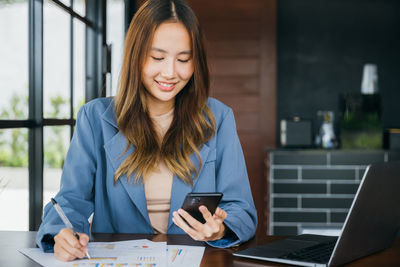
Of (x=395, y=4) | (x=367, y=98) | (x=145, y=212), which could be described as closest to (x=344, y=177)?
(x=367, y=98)

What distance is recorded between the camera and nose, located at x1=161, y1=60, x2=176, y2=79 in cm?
159

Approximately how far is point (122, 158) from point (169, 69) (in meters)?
0.34

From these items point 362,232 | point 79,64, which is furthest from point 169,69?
point 79,64

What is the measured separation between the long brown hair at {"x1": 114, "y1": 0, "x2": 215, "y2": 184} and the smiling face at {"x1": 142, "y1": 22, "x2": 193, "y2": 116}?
19 mm

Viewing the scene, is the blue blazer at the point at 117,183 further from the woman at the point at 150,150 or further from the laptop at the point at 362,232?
the laptop at the point at 362,232

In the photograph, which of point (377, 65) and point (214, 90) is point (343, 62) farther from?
point (214, 90)

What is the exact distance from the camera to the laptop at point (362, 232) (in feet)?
3.62

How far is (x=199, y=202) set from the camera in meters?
1.19

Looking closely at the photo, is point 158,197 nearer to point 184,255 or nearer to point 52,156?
point 184,255

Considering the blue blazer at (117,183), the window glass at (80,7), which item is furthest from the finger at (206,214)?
the window glass at (80,7)

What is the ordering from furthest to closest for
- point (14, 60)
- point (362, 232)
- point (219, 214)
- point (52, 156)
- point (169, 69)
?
point (52, 156)
point (14, 60)
point (169, 69)
point (219, 214)
point (362, 232)

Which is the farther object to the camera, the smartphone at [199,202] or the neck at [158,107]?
the neck at [158,107]

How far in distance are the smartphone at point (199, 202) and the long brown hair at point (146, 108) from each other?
415 millimetres

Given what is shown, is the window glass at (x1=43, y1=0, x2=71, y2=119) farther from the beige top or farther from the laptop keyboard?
the laptop keyboard
